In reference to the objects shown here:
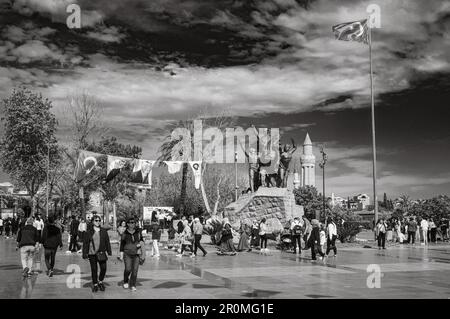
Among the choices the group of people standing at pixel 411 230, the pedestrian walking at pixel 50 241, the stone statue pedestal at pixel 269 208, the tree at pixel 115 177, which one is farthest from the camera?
the tree at pixel 115 177

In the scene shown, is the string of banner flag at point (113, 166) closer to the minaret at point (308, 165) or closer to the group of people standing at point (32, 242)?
the group of people standing at point (32, 242)

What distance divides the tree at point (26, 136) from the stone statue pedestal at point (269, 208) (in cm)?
1813

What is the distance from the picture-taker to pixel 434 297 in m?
9.85

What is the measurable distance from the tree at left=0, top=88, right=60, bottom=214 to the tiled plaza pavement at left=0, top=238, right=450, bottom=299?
24382mm

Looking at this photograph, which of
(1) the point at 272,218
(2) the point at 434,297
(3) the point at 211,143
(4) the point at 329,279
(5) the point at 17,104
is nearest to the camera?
(2) the point at 434,297

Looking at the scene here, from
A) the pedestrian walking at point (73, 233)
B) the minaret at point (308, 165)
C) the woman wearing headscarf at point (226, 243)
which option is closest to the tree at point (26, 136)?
the pedestrian walking at point (73, 233)

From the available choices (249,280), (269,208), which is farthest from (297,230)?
(249,280)

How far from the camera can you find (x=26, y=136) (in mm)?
40188

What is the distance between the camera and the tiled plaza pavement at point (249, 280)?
33.4 ft

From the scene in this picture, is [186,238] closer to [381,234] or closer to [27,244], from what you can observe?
[27,244]
